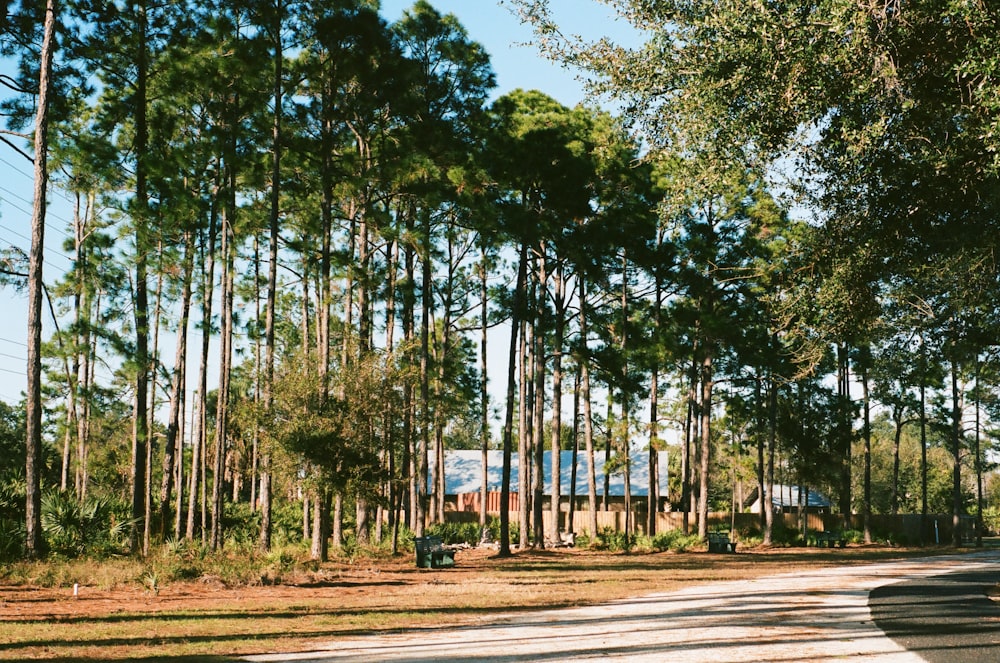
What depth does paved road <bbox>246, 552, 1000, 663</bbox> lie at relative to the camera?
898 cm

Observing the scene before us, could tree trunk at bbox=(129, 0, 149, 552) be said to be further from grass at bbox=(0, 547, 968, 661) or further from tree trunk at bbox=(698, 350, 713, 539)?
tree trunk at bbox=(698, 350, 713, 539)

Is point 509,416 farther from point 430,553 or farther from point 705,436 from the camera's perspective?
point 705,436

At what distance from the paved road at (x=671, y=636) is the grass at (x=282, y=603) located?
79 centimetres

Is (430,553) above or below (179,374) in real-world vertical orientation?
below

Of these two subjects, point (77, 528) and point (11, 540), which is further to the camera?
point (77, 528)

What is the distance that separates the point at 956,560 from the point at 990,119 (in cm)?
2284

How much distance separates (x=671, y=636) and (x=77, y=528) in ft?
39.3

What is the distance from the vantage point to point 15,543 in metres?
15.8

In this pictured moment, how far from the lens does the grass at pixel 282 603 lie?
960cm

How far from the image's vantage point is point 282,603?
45.1 feet

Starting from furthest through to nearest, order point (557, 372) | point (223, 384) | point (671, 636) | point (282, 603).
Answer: point (557, 372), point (223, 384), point (282, 603), point (671, 636)

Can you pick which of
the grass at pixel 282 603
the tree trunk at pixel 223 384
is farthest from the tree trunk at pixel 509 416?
the tree trunk at pixel 223 384

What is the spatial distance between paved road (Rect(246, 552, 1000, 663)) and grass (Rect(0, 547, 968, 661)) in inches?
31.1

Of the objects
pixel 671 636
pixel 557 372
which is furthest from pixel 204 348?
pixel 671 636
